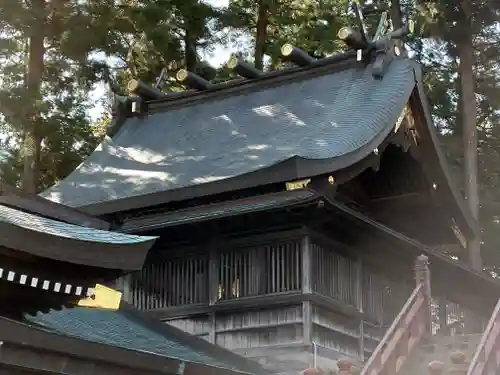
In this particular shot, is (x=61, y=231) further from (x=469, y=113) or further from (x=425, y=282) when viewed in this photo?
(x=469, y=113)

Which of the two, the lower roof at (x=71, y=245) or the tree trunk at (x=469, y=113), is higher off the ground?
the tree trunk at (x=469, y=113)

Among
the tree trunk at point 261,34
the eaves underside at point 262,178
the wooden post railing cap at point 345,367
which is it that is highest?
the tree trunk at point 261,34

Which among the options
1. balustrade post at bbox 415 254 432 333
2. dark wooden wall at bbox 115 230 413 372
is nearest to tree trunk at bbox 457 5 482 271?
dark wooden wall at bbox 115 230 413 372

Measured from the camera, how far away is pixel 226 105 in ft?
49.9

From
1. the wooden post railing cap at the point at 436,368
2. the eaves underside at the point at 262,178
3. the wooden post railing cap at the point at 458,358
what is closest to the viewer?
the wooden post railing cap at the point at 436,368

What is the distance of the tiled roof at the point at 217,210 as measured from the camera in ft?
33.9

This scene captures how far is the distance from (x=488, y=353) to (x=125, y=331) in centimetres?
434

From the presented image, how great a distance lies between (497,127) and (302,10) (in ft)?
22.4

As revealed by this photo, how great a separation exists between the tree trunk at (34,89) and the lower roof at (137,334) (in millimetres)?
9163

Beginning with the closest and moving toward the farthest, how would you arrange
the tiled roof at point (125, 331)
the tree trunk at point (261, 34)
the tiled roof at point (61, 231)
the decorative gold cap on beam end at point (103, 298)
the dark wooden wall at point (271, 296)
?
the tiled roof at point (61, 231)
the decorative gold cap on beam end at point (103, 298)
the tiled roof at point (125, 331)
the dark wooden wall at point (271, 296)
the tree trunk at point (261, 34)

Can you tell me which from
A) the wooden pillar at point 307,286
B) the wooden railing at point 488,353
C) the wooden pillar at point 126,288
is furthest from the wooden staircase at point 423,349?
the wooden pillar at point 126,288

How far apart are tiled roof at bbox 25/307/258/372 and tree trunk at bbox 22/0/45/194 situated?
9.20 m

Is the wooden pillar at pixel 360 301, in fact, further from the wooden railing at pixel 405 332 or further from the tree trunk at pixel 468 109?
the tree trunk at pixel 468 109

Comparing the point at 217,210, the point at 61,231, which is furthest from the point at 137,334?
the point at 217,210
